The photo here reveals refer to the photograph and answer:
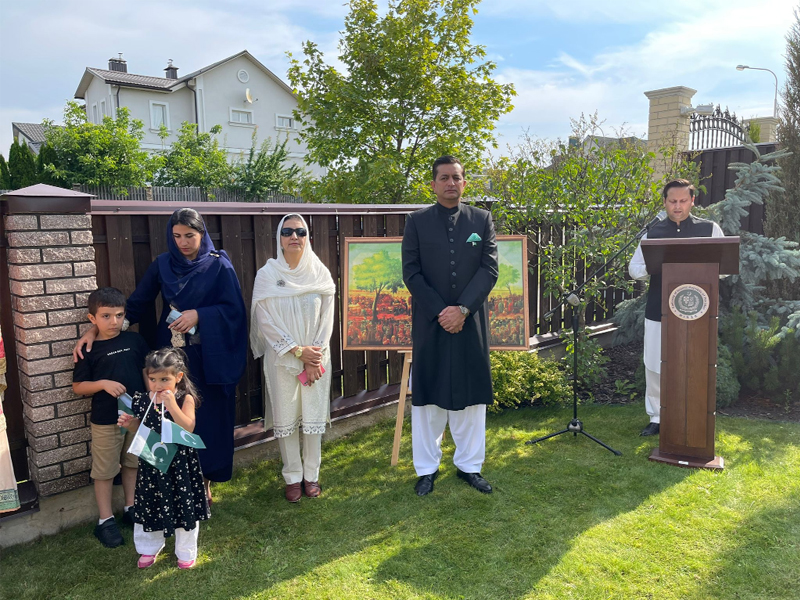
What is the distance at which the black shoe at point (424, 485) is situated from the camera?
389cm

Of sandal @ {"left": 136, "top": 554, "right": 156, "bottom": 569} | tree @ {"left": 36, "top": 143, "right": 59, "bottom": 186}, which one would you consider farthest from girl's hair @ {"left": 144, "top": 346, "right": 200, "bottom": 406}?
tree @ {"left": 36, "top": 143, "right": 59, "bottom": 186}

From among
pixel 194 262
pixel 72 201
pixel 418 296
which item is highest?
pixel 72 201

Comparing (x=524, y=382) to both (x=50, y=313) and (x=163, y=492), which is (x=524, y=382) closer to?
(x=163, y=492)

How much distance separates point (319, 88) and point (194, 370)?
260 inches

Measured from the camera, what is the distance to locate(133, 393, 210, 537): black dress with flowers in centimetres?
291

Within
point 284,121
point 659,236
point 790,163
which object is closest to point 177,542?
point 659,236

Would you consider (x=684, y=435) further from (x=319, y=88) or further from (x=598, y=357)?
(x=319, y=88)

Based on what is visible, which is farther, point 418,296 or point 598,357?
point 598,357

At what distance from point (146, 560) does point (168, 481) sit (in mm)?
491

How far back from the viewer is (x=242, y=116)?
113ft

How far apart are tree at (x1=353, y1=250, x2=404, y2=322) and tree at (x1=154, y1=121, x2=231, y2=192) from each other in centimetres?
2177

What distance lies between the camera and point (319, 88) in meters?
8.95

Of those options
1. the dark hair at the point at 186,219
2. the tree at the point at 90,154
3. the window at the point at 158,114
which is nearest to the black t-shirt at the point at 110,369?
the dark hair at the point at 186,219

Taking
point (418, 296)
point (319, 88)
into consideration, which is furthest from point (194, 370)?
point (319, 88)
